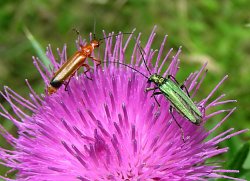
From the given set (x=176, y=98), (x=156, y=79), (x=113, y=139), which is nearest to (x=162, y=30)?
(x=156, y=79)

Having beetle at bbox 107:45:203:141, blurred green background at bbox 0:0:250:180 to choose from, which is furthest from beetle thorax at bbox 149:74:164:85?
blurred green background at bbox 0:0:250:180

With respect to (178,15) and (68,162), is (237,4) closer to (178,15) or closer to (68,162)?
(178,15)

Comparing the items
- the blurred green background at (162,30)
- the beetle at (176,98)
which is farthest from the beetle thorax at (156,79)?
the blurred green background at (162,30)

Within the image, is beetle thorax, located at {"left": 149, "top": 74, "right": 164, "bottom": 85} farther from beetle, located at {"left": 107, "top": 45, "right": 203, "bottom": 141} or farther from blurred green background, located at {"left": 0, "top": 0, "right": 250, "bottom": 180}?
blurred green background, located at {"left": 0, "top": 0, "right": 250, "bottom": 180}

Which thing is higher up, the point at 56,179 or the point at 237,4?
the point at 237,4

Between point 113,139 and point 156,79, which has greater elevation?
point 156,79

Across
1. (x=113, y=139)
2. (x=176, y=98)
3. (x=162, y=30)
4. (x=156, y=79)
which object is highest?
(x=162, y=30)

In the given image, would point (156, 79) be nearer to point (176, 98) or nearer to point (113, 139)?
point (176, 98)

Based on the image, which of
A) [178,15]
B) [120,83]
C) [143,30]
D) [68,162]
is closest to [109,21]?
[143,30]
